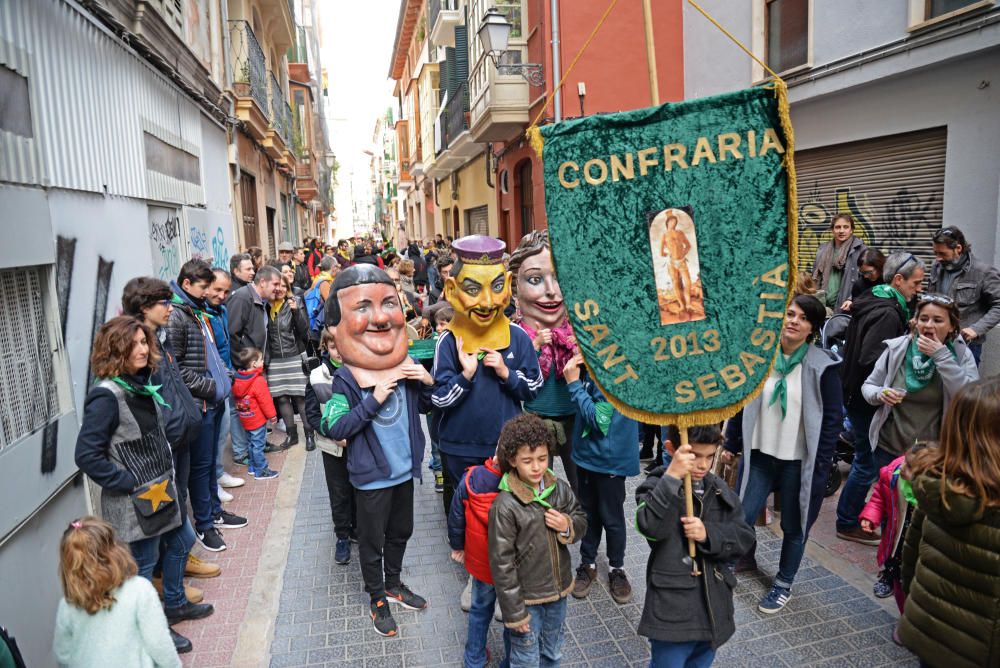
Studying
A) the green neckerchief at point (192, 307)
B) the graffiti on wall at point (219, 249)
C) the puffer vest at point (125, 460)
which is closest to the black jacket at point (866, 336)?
the puffer vest at point (125, 460)

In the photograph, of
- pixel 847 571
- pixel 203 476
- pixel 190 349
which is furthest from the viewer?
pixel 203 476

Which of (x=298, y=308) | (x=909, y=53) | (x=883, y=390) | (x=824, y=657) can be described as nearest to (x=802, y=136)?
(x=909, y=53)

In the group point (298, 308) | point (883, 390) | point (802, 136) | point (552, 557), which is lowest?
point (552, 557)

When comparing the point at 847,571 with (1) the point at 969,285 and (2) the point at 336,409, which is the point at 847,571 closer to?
(1) the point at 969,285

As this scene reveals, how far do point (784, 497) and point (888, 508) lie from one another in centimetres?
60

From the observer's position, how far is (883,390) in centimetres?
447

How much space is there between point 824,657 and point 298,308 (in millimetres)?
5548

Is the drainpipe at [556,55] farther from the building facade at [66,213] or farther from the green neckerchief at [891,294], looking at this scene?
the green neckerchief at [891,294]

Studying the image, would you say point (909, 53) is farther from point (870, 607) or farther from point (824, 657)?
point (824, 657)

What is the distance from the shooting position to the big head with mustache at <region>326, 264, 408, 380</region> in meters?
3.87

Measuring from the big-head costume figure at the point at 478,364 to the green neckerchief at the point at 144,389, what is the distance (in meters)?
1.53

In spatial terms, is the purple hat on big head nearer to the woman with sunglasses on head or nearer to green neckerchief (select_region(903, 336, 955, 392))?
green neckerchief (select_region(903, 336, 955, 392))

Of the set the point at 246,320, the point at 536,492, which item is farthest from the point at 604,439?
the point at 246,320

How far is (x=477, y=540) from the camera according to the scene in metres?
3.29
